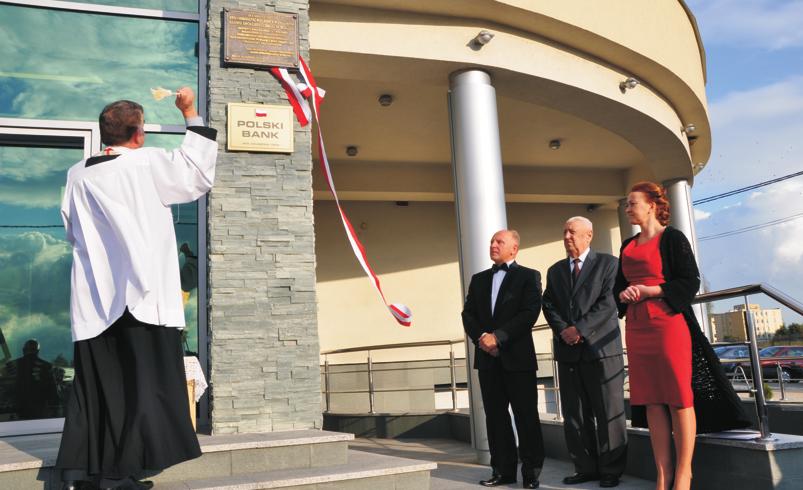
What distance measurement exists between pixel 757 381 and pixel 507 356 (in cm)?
146

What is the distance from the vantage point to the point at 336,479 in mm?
3324

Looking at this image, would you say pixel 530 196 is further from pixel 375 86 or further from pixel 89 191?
pixel 89 191

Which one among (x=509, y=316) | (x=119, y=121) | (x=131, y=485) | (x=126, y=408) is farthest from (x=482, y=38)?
(x=131, y=485)

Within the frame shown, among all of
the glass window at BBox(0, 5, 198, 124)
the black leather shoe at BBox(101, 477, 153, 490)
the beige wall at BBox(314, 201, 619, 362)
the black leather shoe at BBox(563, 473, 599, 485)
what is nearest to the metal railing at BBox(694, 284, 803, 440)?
the black leather shoe at BBox(563, 473, 599, 485)

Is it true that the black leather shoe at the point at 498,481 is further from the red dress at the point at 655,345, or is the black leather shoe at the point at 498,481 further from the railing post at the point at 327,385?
the railing post at the point at 327,385

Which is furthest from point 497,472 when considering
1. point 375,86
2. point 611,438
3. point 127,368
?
point 375,86

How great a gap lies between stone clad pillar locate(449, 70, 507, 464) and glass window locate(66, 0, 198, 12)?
2.63 m

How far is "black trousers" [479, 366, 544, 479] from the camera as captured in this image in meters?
4.39

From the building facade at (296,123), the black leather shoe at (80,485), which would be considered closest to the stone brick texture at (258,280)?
the building facade at (296,123)

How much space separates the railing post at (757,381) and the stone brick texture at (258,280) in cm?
273

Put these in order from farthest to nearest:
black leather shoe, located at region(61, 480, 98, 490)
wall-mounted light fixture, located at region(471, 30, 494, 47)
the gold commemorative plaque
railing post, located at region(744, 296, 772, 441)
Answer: wall-mounted light fixture, located at region(471, 30, 494, 47) → the gold commemorative plaque → railing post, located at region(744, 296, 772, 441) → black leather shoe, located at region(61, 480, 98, 490)

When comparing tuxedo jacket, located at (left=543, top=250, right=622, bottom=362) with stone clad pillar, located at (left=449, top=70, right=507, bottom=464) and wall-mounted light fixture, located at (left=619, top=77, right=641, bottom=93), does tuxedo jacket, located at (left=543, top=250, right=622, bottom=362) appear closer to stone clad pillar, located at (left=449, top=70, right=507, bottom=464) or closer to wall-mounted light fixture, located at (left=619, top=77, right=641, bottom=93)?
stone clad pillar, located at (left=449, top=70, right=507, bottom=464)

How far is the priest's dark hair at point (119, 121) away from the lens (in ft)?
9.55

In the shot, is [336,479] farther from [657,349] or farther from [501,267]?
[501,267]
